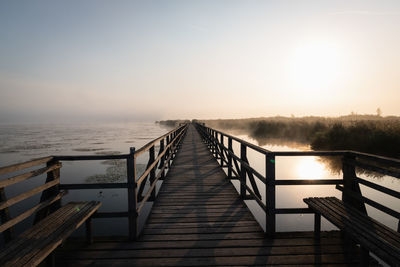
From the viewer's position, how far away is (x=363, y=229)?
243 cm

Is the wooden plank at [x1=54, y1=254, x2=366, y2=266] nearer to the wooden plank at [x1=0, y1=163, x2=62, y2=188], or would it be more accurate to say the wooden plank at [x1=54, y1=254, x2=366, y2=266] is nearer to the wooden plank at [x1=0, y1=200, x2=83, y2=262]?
the wooden plank at [x1=0, y1=200, x2=83, y2=262]

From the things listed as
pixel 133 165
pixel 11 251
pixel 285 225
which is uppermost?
pixel 133 165

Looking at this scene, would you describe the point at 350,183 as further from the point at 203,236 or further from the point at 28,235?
the point at 28,235

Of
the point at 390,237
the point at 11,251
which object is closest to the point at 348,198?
the point at 390,237

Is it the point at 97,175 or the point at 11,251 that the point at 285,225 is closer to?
the point at 11,251

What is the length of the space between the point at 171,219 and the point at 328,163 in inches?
533

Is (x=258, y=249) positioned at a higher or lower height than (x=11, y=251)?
lower

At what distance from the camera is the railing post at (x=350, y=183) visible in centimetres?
314

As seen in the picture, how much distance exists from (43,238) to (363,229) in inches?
133

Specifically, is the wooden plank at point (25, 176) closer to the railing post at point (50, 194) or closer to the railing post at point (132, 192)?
the railing post at point (50, 194)

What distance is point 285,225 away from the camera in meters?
6.59

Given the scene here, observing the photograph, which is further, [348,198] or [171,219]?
[171,219]

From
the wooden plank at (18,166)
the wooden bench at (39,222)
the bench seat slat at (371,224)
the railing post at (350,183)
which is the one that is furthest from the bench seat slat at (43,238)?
the railing post at (350,183)

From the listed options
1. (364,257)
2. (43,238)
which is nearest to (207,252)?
(364,257)
